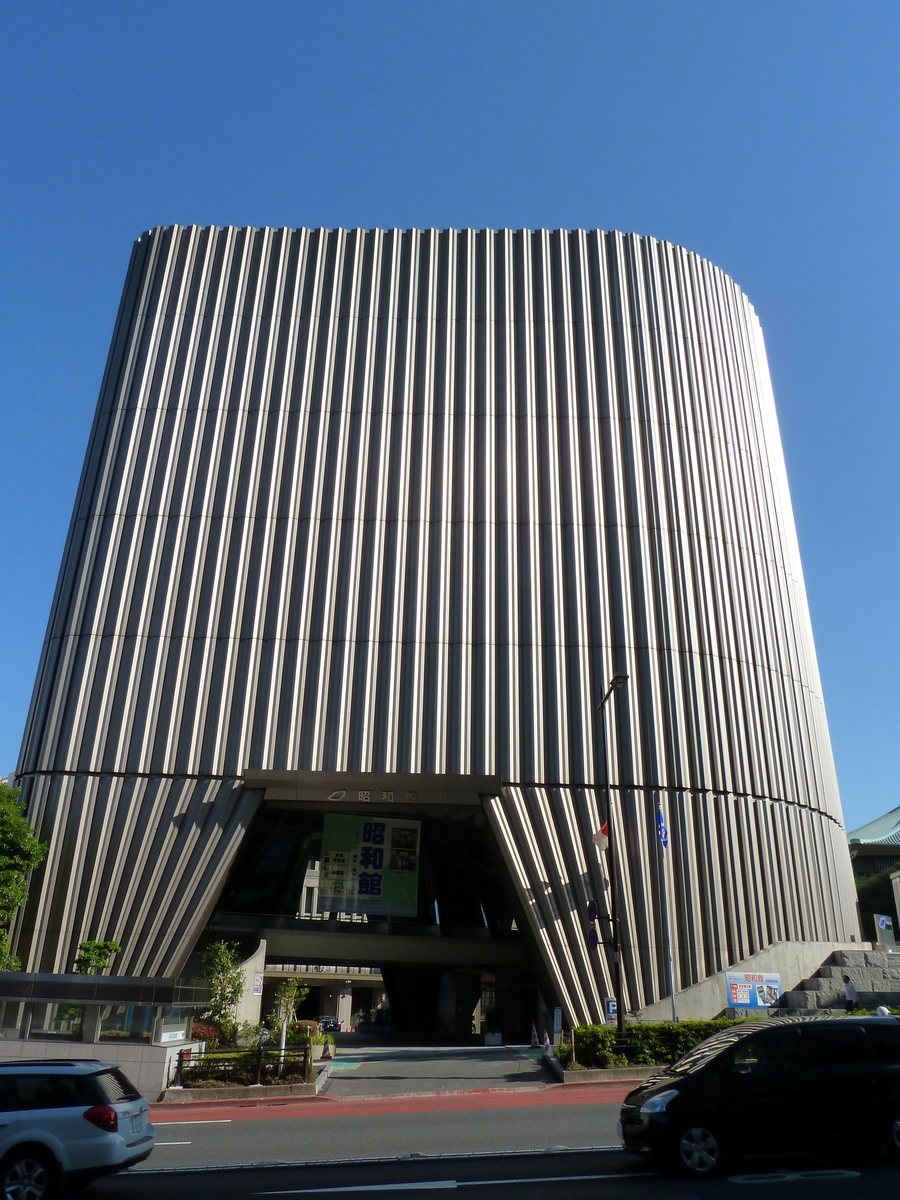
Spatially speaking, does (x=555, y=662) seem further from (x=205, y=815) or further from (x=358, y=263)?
(x=358, y=263)

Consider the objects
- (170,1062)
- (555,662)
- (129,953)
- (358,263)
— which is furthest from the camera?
(358,263)

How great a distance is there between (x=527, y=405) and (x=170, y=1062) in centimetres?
2680

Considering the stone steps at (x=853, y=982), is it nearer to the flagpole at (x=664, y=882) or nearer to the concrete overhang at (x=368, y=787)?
the flagpole at (x=664, y=882)

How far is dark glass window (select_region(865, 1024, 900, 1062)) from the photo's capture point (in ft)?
34.8

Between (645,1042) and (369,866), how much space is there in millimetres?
14453

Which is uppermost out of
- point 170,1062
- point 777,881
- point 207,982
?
point 777,881

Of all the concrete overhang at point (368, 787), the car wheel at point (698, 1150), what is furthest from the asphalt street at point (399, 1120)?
the concrete overhang at point (368, 787)

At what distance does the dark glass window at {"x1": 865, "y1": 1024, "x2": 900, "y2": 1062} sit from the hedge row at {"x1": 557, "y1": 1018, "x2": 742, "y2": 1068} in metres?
12.7

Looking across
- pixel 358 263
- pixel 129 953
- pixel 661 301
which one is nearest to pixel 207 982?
pixel 129 953

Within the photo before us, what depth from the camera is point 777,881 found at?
32125 mm

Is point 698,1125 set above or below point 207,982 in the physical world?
below

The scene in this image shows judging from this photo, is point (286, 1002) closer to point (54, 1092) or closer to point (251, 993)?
point (251, 993)

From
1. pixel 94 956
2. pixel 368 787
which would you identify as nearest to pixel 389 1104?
pixel 94 956

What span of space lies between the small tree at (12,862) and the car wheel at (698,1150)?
24.6m
